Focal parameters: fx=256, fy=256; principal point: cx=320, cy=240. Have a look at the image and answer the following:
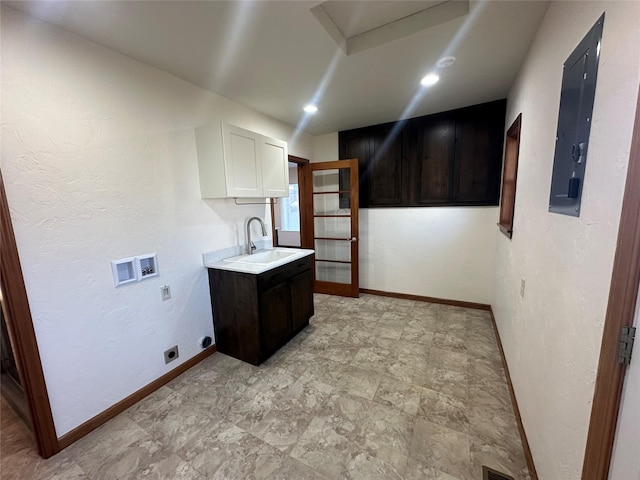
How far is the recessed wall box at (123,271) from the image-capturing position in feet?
5.83

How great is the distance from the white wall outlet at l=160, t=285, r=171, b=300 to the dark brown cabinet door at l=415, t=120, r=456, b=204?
3103mm

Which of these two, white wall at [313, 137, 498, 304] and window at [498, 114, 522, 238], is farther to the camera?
white wall at [313, 137, 498, 304]

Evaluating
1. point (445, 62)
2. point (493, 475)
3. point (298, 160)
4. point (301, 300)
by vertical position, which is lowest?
point (493, 475)

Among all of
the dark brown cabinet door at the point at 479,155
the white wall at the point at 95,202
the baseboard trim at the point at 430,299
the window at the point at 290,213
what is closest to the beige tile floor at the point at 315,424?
the white wall at the point at 95,202

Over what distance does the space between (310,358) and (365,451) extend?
3.21 ft

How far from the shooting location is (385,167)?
11.9 ft

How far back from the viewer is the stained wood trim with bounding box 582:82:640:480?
0.68 meters

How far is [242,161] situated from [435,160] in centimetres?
243

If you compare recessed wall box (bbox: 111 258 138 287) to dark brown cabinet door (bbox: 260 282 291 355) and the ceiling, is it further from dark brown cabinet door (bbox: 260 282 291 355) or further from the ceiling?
the ceiling

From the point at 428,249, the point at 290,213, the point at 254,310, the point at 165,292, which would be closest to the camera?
the point at 165,292

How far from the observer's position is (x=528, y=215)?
1.71 m

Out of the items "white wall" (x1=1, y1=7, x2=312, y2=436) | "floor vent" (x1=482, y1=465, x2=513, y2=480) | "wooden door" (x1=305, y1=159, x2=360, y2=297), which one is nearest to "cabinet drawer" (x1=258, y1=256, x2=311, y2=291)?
"white wall" (x1=1, y1=7, x2=312, y2=436)

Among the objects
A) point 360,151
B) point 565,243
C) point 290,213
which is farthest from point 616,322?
point 290,213

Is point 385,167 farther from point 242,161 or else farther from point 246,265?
point 246,265
